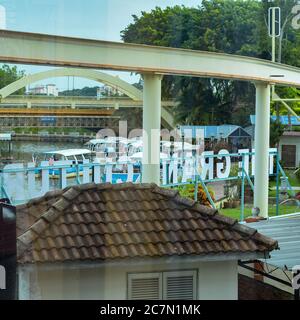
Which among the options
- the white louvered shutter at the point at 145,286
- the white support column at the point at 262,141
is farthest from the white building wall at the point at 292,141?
the white louvered shutter at the point at 145,286

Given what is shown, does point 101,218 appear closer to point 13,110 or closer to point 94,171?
point 94,171

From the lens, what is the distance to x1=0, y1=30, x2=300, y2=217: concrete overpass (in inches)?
41.1

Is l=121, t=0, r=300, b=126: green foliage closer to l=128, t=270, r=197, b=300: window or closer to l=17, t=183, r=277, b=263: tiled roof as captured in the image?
l=17, t=183, r=277, b=263: tiled roof

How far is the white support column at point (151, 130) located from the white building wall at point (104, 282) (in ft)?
0.69

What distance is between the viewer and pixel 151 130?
3.70 ft

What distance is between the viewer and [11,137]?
1.11 meters

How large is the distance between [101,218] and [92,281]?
0.14 meters

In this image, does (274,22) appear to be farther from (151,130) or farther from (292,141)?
(151,130)

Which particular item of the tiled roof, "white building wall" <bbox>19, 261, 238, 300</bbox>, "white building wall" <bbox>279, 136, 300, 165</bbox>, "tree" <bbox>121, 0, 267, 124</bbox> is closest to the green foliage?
"tree" <bbox>121, 0, 267, 124</bbox>

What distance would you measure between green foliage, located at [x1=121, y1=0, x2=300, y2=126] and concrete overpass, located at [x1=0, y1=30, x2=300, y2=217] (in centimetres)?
2

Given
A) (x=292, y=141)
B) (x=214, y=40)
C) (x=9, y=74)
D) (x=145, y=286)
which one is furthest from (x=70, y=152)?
(x=292, y=141)

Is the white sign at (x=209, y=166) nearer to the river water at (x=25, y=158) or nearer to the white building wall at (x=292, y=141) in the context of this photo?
the white building wall at (x=292, y=141)

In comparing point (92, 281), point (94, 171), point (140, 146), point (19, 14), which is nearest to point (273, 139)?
point (140, 146)

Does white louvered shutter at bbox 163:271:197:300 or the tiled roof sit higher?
the tiled roof
